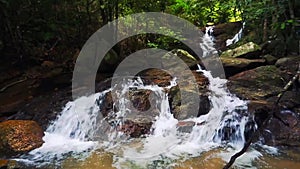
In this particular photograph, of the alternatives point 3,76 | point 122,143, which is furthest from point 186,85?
point 3,76

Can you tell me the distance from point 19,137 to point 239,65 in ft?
16.6

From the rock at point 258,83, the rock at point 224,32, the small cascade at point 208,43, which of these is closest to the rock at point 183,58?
the small cascade at point 208,43

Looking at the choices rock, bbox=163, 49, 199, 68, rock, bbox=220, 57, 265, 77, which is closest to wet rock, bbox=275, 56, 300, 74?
rock, bbox=220, 57, 265, 77

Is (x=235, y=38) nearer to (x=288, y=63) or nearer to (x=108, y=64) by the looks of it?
(x=288, y=63)

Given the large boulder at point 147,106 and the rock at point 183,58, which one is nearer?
the large boulder at point 147,106

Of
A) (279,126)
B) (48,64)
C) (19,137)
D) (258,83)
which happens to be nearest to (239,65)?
(258,83)

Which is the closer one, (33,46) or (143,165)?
(143,165)

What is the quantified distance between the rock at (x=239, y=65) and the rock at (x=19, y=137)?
4.49 meters

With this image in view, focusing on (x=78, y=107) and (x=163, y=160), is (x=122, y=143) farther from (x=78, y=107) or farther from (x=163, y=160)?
(x=78, y=107)

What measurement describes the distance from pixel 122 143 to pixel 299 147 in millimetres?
2771

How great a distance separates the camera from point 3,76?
7422 mm

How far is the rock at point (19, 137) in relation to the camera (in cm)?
454

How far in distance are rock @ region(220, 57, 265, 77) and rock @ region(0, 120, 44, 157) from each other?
4.49m

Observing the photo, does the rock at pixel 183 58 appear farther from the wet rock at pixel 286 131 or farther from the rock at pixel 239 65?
the wet rock at pixel 286 131
